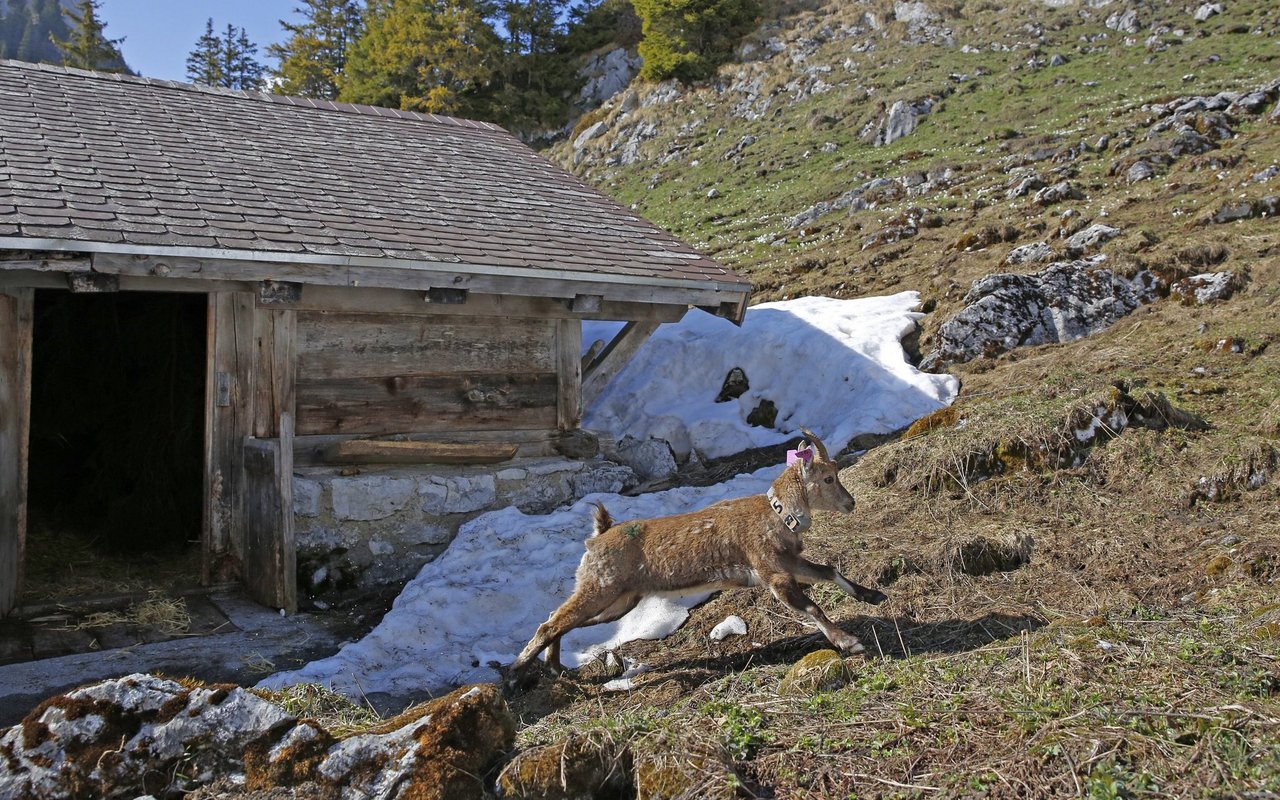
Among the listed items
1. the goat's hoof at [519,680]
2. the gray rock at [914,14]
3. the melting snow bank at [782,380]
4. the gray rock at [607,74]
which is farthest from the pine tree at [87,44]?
the goat's hoof at [519,680]

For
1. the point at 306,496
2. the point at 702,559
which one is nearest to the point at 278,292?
the point at 306,496

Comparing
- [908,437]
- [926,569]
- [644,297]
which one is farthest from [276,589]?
[908,437]

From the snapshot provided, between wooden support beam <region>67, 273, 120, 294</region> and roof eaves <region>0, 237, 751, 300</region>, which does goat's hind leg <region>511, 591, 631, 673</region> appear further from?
wooden support beam <region>67, 273, 120, 294</region>

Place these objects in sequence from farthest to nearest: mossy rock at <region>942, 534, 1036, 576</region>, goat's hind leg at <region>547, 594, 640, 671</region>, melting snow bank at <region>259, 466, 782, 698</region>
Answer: mossy rock at <region>942, 534, 1036, 576</region> → melting snow bank at <region>259, 466, 782, 698</region> → goat's hind leg at <region>547, 594, 640, 671</region>

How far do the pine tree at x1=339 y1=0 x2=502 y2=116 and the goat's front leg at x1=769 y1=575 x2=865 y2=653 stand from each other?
37329 mm

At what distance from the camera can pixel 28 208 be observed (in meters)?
6.74

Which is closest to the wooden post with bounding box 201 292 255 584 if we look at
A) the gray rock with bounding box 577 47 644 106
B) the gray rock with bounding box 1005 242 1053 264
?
the gray rock with bounding box 1005 242 1053 264

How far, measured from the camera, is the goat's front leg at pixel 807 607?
512 cm

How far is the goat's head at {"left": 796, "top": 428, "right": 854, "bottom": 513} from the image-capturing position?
5.57 meters

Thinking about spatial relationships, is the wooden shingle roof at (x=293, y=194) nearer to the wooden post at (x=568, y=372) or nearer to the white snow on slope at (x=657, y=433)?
the wooden post at (x=568, y=372)

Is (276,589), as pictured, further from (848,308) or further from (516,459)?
(848,308)

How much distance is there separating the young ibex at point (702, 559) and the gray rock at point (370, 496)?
11.0ft

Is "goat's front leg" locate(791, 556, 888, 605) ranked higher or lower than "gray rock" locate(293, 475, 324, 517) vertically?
higher

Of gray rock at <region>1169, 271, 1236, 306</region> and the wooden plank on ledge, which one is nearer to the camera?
the wooden plank on ledge
